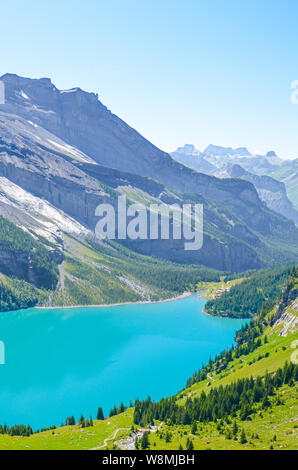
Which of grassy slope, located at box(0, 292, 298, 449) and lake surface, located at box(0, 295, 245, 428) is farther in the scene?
lake surface, located at box(0, 295, 245, 428)

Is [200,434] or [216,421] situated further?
[216,421]

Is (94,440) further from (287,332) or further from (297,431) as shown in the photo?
(287,332)

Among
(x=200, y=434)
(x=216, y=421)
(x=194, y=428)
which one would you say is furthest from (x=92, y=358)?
(x=200, y=434)

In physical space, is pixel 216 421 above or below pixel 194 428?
above

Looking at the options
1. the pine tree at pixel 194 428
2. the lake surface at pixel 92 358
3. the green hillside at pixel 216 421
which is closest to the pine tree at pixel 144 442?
the green hillside at pixel 216 421

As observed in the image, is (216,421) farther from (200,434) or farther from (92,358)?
(92,358)

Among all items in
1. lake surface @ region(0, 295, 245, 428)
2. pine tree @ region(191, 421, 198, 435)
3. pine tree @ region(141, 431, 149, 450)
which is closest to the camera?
pine tree @ region(141, 431, 149, 450)

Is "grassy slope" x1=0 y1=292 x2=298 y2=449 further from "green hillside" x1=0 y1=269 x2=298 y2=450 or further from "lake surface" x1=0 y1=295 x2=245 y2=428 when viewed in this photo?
"lake surface" x1=0 y1=295 x2=245 y2=428

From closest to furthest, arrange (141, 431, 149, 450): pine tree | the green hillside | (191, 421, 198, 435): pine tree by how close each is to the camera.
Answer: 1. the green hillside
2. (141, 431, 149, 450): pine tree
3. (191, 421, 198, 435): pine tree

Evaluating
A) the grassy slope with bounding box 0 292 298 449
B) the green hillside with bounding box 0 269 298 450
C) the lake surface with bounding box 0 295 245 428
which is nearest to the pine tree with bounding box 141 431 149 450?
the green hillside with bounding box 0 269 298 450
